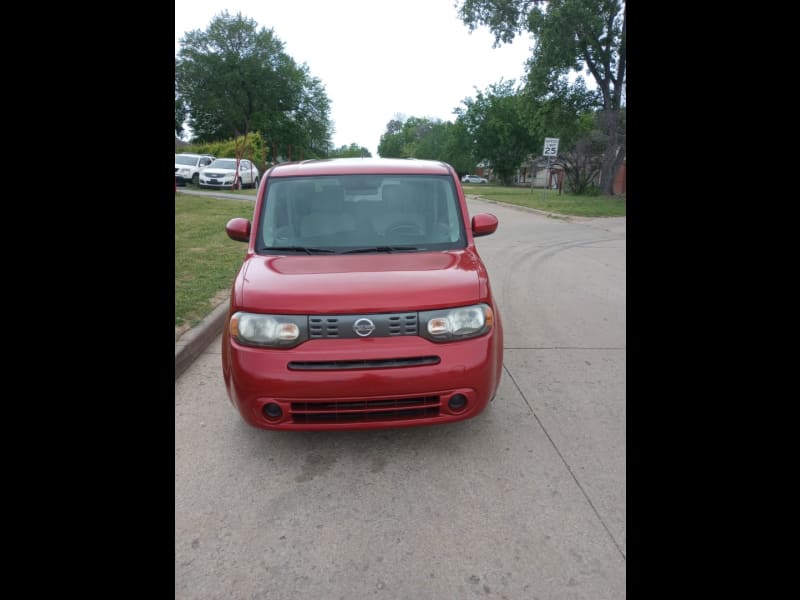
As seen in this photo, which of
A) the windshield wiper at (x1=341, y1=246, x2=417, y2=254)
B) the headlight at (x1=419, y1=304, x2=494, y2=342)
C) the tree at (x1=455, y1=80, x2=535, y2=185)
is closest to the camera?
the headlight at (x1=419, y1=304, x2=494, y2=342)

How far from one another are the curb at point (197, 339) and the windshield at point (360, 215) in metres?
1.28

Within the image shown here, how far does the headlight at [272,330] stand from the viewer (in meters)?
2.74

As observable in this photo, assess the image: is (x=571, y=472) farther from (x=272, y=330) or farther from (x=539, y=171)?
(x=539, y=171)

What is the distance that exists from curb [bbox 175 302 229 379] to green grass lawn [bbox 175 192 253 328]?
0.11 m

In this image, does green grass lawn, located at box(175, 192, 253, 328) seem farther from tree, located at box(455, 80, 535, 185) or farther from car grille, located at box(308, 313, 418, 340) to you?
tree, located at box(455, 80, 535, 185)

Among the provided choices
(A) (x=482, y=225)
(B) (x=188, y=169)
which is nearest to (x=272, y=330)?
(A) (x=482, y=225)

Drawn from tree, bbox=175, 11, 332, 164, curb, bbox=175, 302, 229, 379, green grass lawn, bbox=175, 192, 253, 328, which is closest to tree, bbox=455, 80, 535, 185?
tree, bbox=175, 11, 332, 164

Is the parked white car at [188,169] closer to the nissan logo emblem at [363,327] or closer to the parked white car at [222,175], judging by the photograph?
the parked white car at [222,175]

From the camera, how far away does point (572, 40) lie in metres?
23.8

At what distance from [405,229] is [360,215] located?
0.36 m

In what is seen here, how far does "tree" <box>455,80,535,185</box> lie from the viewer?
5906 cm

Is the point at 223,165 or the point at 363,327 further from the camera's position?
the point at 223,165

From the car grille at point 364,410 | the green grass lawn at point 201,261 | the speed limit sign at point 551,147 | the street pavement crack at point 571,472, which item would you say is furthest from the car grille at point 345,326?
the speed limit sign at point 551,147
